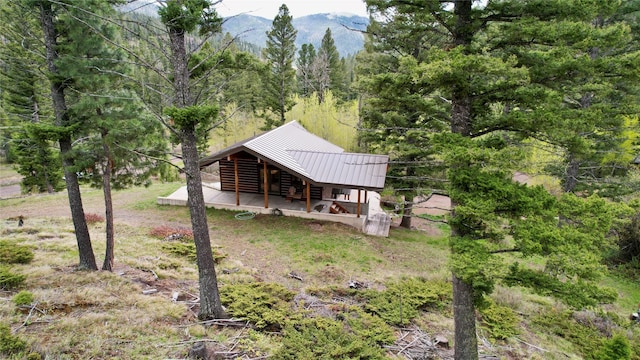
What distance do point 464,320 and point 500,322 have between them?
3.61 m

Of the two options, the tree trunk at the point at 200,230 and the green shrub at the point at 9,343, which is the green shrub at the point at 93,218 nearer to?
the green shrub at the point at 9,343

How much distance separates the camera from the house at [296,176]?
1548 cm

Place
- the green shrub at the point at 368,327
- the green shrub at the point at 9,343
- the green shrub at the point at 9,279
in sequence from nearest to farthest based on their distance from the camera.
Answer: the green shrub at the point at 9,343 → the green shrub at the point at 368,327 → the green shrub at the point at 9,279

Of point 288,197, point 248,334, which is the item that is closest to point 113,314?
point 248,334

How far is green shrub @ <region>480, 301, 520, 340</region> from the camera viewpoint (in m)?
7.81

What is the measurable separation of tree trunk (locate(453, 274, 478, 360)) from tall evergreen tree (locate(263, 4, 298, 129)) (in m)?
26.4

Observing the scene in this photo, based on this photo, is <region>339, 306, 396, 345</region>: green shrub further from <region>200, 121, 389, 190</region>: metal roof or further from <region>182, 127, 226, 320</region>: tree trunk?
<region>200, 121, 389, 190</region>: metal roof

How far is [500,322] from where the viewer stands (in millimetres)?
8227

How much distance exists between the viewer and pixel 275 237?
1417cm

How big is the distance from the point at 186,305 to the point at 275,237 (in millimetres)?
6633

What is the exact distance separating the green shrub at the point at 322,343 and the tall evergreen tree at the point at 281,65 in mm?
25250

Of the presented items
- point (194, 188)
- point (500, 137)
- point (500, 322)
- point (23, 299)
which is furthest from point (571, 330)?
point (23, 299)

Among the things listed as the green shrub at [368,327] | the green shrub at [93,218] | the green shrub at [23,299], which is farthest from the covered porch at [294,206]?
the green shrub at [23,299]

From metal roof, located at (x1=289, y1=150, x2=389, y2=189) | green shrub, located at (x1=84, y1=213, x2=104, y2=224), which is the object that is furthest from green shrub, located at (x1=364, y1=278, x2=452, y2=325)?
green shrub, located at (x1=84, y1=213, x2=104, y2=224)
